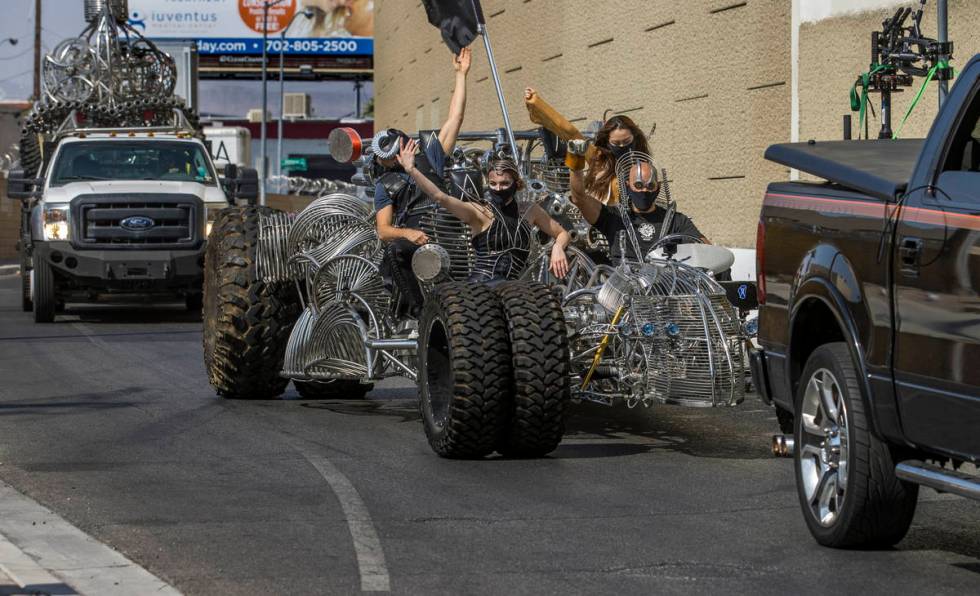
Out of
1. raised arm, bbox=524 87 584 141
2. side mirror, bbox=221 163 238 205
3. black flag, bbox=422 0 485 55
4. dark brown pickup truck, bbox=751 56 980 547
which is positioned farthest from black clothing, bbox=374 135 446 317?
side mirror, bbox=221 163 238 205

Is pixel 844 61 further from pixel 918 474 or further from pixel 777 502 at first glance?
pixel 918 474

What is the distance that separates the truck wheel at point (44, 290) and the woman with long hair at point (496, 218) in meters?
11.3

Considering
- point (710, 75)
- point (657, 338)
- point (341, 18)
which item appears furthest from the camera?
point (341, 18)

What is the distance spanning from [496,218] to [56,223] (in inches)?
461

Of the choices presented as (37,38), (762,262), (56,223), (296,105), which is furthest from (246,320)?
(296,105)

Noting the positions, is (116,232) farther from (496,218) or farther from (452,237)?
(496,218)

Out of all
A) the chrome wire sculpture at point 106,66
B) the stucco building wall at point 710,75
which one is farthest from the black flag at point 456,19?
the chrome wire sculpture at point 106,66

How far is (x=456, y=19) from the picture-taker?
42.7 ft

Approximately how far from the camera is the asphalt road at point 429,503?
263 inches

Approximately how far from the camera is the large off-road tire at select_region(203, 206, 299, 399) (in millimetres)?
12562

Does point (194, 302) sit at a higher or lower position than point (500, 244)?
lower

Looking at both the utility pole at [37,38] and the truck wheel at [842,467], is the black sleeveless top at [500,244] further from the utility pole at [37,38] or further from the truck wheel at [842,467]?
the utility pole at [37,38]

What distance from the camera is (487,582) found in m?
6.55

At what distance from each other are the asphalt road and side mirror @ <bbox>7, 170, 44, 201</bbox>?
904 centimetres
